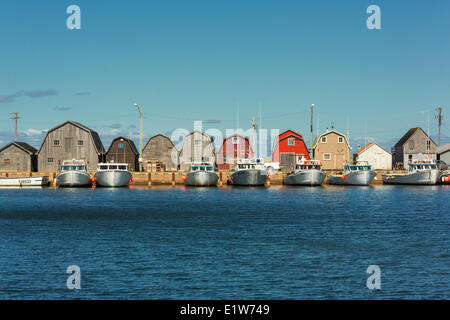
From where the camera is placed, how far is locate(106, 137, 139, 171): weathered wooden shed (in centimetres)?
10175

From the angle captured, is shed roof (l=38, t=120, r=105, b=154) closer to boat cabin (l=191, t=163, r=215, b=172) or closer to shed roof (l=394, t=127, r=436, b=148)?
boat cabin (l=191, t=163, r=215, b=172)

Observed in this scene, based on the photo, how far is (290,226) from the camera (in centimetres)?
3797

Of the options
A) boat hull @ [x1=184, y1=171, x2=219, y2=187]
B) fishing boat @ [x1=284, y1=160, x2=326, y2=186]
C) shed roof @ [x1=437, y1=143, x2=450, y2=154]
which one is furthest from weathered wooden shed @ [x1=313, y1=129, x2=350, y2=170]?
boat hull @ [x1=184, y1=171, x2=219, y2=187]

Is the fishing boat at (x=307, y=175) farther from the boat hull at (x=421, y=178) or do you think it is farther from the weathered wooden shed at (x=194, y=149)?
the weathered wooden shed at (x=194, y=149)

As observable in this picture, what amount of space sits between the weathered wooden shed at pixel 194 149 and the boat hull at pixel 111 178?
2706 centimetres

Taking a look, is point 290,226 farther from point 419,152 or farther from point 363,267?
point 419,152

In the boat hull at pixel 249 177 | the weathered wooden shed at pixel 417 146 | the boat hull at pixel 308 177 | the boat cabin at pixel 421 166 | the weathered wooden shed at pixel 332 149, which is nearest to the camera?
the boat hull at pixel 249 177

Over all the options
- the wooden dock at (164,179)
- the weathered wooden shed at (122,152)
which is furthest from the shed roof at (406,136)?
the weathered wooden shed at (122,152)

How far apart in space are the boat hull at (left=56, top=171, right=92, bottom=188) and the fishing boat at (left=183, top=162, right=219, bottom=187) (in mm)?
14731

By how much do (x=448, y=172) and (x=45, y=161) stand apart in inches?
2765

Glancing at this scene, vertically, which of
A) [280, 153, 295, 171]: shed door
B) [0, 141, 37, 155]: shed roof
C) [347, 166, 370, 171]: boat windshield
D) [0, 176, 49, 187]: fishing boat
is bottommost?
[0, 176, 49, 187]: fishing boat

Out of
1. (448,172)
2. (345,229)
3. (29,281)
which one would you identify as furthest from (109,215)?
(448,172)

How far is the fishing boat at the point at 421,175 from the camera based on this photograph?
279 ft

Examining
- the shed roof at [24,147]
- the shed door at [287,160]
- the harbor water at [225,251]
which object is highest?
the shed roof at [24,147]
